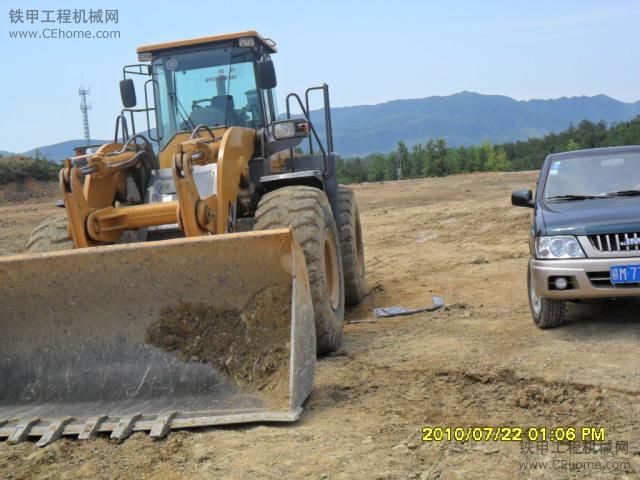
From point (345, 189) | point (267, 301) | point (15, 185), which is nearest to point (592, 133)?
point (15, 185)

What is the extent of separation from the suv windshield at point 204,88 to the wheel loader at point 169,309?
99 centimetres

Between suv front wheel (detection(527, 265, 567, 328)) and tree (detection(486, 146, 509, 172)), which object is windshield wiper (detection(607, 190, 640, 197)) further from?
tree (detection(486, 146, 509, 172))

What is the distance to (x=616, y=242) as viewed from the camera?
6.25 m

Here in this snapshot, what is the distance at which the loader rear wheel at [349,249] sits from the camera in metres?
8.55

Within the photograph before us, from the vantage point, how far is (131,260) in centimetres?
524

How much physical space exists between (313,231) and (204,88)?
2.52 m

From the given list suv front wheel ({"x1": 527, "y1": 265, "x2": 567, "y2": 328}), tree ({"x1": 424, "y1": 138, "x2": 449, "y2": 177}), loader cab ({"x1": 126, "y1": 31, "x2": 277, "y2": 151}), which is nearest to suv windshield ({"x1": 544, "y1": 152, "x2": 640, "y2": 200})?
suv front wheel ({"x1": 527, "y1": 265, "x2": 567, "y2": 328})

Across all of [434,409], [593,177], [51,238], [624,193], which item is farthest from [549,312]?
[51,238]

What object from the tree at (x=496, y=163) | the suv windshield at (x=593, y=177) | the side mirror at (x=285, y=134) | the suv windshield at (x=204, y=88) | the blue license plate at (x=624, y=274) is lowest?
the tree at (x=496, y=163)

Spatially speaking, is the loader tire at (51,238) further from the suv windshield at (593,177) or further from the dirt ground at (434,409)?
the suv windshield at (593,177)

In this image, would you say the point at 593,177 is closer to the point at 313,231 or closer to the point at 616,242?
the point at 616,242

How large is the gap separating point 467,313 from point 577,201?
1.55 meters

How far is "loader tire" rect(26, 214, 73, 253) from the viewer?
672 cm
